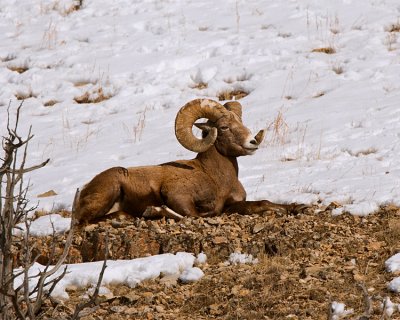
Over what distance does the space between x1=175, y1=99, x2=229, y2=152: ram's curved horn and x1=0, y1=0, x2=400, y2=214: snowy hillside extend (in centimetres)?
101

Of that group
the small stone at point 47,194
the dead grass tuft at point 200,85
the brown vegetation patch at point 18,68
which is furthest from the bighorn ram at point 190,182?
the brown vegetation patch at point 18,68

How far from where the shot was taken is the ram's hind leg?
10.4m

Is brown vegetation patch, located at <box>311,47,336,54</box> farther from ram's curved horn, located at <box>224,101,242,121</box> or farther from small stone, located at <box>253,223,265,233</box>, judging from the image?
small stone, located at <box>253,223,265,233</box>

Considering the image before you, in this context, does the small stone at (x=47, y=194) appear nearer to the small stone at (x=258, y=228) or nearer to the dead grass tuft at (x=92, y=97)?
the small stone at (x=258, y=228)

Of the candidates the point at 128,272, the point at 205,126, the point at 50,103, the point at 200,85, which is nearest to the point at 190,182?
the point at 205,126

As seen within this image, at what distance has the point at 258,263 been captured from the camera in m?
8.49

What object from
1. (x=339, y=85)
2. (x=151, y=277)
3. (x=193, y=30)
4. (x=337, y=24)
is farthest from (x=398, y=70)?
(x=151, y=277)

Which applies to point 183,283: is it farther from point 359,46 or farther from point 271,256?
point 359,46

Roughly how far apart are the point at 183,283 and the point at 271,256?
3.45 ft

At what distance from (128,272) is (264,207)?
2.65 metres

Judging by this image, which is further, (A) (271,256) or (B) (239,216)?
(B) (239,216)

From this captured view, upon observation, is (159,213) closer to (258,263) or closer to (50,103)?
(258,263)

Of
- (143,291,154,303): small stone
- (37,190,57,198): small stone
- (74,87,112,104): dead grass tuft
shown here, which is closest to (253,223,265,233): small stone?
(143,291,154,303): small stone

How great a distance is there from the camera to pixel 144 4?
69.3ft
